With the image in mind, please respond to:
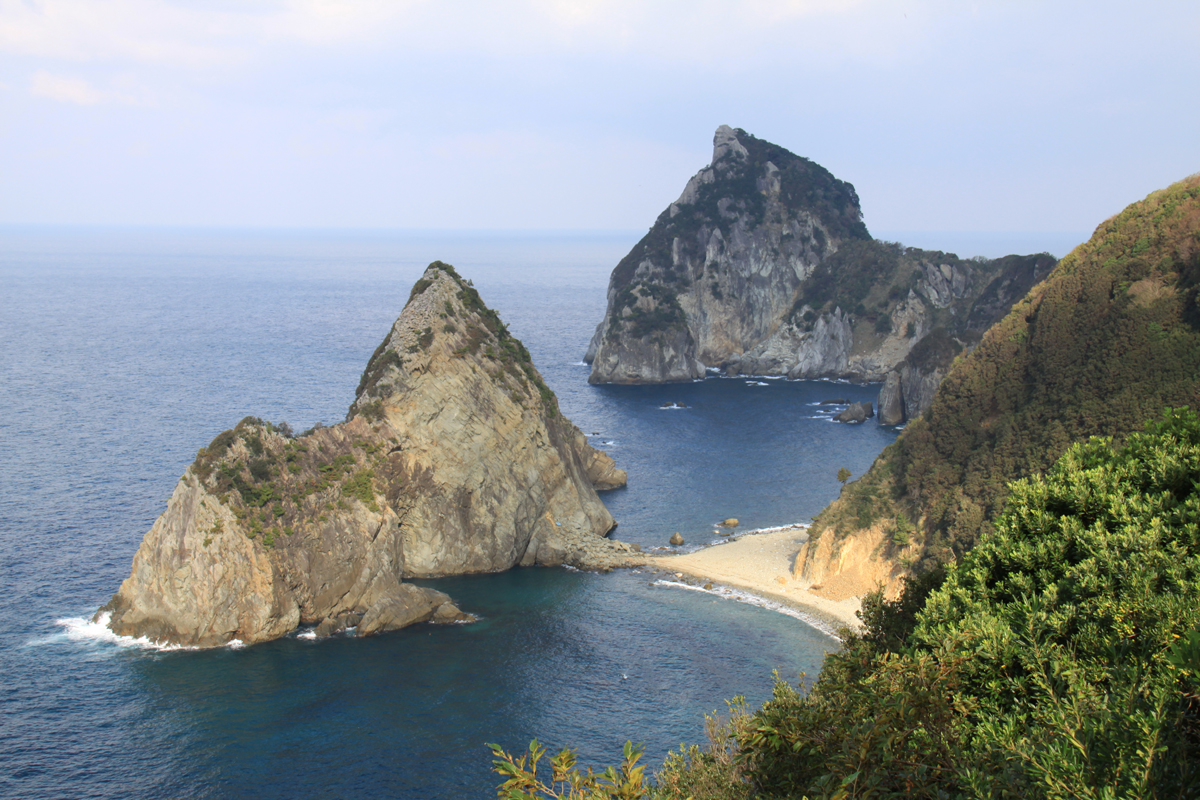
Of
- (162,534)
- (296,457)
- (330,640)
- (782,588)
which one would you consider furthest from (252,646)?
(782,588)

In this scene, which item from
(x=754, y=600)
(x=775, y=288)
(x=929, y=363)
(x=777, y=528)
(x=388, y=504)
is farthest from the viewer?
(x=775, y=288)

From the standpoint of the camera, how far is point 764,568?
233 feet

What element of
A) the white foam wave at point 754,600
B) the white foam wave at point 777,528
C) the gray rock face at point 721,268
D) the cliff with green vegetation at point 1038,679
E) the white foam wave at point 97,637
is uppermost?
the gray rock face at point 721,268

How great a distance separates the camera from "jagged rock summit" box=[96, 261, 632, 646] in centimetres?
5869

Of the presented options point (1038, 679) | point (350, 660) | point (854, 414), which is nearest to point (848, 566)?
point (350, 660)

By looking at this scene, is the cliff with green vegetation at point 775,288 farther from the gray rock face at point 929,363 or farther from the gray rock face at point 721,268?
the gray rock face at point 929,363

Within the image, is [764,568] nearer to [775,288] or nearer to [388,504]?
[388,504]

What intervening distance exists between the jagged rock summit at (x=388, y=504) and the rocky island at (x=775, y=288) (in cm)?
7256

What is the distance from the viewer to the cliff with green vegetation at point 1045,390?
59.4 meters

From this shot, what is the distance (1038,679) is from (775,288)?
167 metres

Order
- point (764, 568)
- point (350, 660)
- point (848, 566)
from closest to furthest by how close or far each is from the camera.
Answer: point (350, 660) < point (848, 566) < point (764, 568)

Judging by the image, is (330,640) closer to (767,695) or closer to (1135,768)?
(767,695)

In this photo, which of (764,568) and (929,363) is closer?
(764,568)

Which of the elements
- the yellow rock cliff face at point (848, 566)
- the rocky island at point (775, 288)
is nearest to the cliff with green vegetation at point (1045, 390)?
A: the yellow rock cliff face at point (848, 566)
